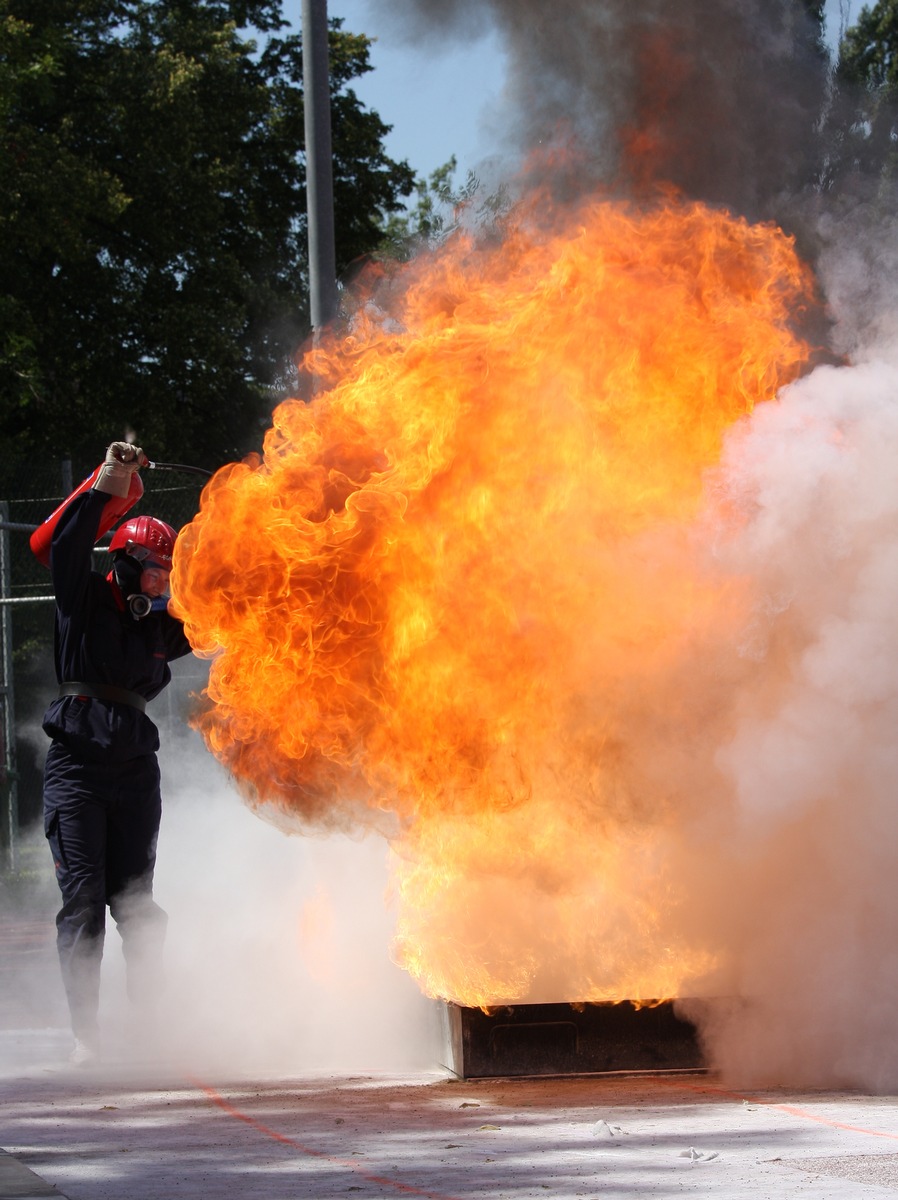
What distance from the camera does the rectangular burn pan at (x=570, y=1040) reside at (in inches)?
211

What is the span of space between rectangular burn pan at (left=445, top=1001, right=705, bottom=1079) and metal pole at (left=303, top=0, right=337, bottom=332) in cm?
401

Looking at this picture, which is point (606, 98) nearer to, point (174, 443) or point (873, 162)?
point (873, 162)

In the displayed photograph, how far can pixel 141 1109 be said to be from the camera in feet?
16.3

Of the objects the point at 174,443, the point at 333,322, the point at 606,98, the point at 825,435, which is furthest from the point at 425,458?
the point at 174,443

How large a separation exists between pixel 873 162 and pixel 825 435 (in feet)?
27.7

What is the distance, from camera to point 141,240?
22.5 meters

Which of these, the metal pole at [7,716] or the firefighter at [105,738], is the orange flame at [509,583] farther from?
the metal pole at [7,716]

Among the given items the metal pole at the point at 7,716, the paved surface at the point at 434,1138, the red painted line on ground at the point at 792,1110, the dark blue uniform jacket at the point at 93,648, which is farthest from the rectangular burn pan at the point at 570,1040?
the metal pole at the point at 7,716

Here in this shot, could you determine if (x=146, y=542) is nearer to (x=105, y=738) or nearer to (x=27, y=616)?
(x=105, y=738)

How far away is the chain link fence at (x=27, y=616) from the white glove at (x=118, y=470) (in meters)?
4.22

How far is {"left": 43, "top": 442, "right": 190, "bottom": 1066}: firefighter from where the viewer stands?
246 inches

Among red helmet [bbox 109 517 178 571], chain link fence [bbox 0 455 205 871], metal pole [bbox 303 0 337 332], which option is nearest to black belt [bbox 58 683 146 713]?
red helmet [bbox 109 517 178 571]

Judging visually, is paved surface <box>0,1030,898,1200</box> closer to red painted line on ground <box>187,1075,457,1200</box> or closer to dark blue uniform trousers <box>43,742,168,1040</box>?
red painted line on ground <box>187,1075,457,1200</box>

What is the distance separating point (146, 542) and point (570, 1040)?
266 cm
